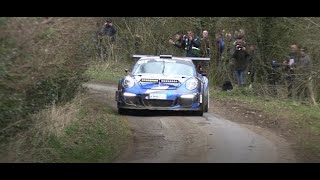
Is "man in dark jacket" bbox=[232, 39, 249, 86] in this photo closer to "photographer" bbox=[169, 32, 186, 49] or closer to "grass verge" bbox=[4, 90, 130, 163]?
"photographer" bbox=[169, 32, 186, 49]

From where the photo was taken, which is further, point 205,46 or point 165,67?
point 205,46

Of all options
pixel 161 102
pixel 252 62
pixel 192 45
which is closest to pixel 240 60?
pixel 252 62

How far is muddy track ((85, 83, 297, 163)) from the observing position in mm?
10062

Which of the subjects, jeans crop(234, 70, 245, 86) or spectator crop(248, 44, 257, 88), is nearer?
jeans crop(234, 70, 245, 86)

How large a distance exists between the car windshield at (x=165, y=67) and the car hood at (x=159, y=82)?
0.50 meters

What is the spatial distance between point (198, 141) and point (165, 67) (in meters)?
4.21

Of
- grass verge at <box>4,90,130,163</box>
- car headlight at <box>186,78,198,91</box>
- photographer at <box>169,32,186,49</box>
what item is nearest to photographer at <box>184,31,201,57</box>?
photographer at <box>169,32,186,49</box>

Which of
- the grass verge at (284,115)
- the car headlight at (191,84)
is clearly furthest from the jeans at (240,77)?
the car headlight at (191,84)

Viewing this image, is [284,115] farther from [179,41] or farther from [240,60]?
[179,41]

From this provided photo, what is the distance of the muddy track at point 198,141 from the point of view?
10.1 m

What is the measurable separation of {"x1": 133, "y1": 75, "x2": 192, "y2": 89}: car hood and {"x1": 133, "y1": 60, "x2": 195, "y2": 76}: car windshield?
0.50 metres

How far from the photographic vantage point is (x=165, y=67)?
15578mm

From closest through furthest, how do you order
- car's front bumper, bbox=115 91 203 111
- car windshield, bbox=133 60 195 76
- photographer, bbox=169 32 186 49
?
car's front bumper, bbox=115 91 203 111, car windshield, bbox=133 60 195 76, photographer, bbox=169 32 186 49
